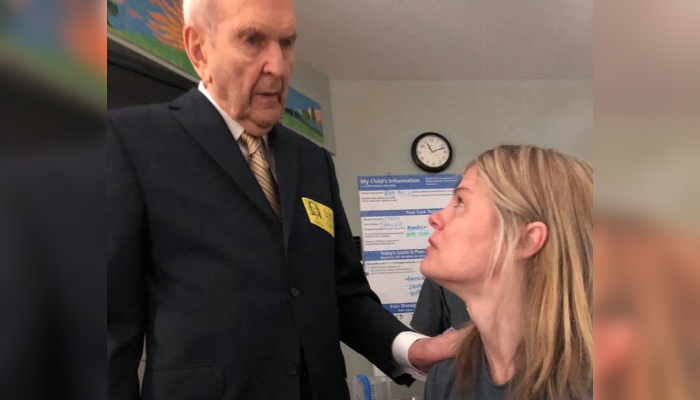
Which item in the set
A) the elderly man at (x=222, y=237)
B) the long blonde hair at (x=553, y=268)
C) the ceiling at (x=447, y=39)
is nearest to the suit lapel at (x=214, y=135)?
the elderly man at (x=222, y=237)

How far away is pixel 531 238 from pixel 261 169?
0.28 m

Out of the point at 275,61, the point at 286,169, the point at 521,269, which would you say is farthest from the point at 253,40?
the point at 521,269

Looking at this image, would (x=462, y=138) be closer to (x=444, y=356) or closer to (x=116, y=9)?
(x=444, y=356)

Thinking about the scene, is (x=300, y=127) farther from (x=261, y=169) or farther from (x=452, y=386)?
(x=452, y=386)

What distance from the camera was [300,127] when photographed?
0.61 metres

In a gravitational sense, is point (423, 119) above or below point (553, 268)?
above

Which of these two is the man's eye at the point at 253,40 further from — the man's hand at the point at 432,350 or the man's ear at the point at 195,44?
the man's hand at the point at 432,350

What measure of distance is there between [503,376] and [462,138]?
257mm

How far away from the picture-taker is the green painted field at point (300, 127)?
0.59 meters

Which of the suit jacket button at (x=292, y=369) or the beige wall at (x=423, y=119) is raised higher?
the beige wall at (x=423, y=119)

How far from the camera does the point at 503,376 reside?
597 millimetres

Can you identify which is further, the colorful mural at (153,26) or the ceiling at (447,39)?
the ceiling at (447,39)

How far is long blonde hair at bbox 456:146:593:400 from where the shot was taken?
56 centimetres

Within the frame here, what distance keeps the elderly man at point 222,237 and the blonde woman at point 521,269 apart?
0.14 metres
